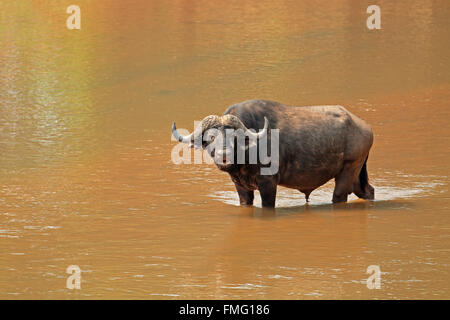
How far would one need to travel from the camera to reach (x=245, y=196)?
12.1 meters

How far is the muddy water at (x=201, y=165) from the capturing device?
943 centimetres

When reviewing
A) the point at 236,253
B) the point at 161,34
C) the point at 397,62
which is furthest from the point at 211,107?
the point at 236,253

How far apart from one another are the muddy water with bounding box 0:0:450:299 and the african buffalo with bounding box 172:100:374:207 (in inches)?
13.3

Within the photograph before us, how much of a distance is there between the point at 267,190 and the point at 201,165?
320 centimetres

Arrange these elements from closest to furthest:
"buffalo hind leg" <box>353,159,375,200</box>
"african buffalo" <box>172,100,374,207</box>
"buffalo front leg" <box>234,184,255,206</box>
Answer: "african buffalo" <box>172,100,374,207</box> → "buffalo front leg" <box>234,184,255,206</box> → "buffalo hind leg" <box>353,159,375,200</box>

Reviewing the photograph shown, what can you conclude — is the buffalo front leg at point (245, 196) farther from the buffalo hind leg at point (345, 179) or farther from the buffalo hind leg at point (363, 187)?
the buffalo hind leg at point (363, 187)

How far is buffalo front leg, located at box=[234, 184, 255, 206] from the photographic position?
12.1m

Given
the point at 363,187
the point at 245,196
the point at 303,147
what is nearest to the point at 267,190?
the point at 245,196

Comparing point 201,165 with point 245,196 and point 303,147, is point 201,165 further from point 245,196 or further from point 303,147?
point 303,147

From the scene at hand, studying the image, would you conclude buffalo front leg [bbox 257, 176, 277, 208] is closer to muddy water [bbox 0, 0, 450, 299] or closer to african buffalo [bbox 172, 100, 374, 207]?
african buffalo [bbox 172, 100, 374, 207]

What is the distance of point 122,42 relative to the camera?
25.6 m

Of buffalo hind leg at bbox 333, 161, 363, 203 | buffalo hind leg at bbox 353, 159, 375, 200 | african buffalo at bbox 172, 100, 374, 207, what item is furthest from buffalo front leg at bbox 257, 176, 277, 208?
buffalo hind leg at bbox 353, 159, 375, 200

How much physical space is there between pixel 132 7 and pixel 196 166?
1681 cm

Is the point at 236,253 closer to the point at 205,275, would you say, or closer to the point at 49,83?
the point at 205,275
